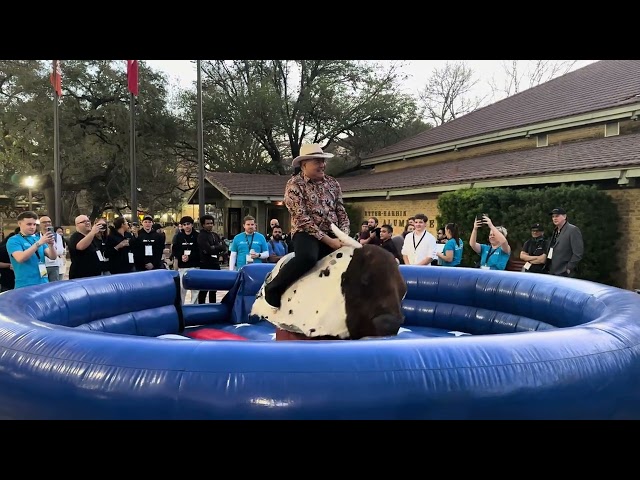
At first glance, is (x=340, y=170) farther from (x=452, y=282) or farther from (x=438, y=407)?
(x=438, y=407)

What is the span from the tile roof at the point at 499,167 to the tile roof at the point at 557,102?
1200mm

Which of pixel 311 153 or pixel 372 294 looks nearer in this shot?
pixel 372 294

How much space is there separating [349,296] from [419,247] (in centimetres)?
393

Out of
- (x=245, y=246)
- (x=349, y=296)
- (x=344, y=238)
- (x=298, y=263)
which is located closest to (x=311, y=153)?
(x=344, y=238)

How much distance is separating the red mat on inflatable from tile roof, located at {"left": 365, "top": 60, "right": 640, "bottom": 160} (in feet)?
43.3

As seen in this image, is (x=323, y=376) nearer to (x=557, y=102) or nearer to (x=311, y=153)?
(x=311, y=153)

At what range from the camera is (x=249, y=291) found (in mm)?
6922

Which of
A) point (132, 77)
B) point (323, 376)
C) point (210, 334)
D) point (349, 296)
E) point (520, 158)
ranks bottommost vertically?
point (210, 334)

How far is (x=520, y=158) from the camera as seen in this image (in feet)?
52.9

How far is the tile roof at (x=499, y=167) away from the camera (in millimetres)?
12211

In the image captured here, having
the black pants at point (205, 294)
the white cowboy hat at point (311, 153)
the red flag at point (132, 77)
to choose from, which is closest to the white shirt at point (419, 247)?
the black pants at point (205, 294)

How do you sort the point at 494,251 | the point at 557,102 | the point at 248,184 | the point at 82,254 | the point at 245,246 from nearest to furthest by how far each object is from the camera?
the point at 82,254, the point at 494,251, the point at 245,246, the point at 557,102, the point at 248,184

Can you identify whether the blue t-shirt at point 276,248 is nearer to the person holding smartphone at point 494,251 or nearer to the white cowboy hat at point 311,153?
the person holding smartphone at point 494,251

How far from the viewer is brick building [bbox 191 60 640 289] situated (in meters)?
11.8
